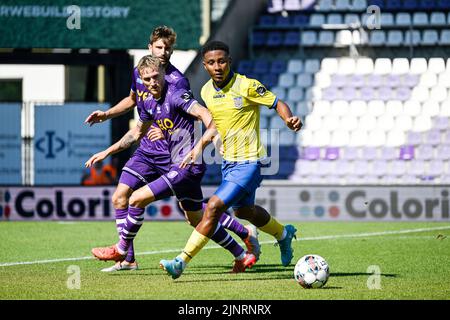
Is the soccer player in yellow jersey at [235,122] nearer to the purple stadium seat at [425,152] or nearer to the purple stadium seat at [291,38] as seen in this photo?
the purple stadium seat at [425,152]

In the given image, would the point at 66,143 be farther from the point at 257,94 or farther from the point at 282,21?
the point at 257,94

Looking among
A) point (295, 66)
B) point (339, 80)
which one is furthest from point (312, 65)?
point (339, 80)

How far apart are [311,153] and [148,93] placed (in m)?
11.9

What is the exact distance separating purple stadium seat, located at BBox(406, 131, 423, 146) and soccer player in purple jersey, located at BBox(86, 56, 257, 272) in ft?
40.1

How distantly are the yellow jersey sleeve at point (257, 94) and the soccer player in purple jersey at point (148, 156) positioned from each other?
0.77 metres

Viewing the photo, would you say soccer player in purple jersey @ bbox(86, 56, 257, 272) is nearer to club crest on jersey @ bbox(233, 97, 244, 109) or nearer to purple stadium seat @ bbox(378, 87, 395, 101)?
club crest on jersey @ bbox(233, 97, 244, 109)

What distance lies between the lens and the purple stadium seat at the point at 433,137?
22.0 m

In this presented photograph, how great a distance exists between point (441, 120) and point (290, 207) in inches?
212

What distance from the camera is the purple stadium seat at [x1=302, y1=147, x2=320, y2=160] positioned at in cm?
2208

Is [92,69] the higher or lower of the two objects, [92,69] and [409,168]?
the higher

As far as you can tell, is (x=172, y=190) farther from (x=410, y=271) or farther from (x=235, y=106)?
(x=410, y=271)

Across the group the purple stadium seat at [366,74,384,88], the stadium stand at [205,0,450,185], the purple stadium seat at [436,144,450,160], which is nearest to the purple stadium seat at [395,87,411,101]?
the stadium stand at [205,0,450,185]
